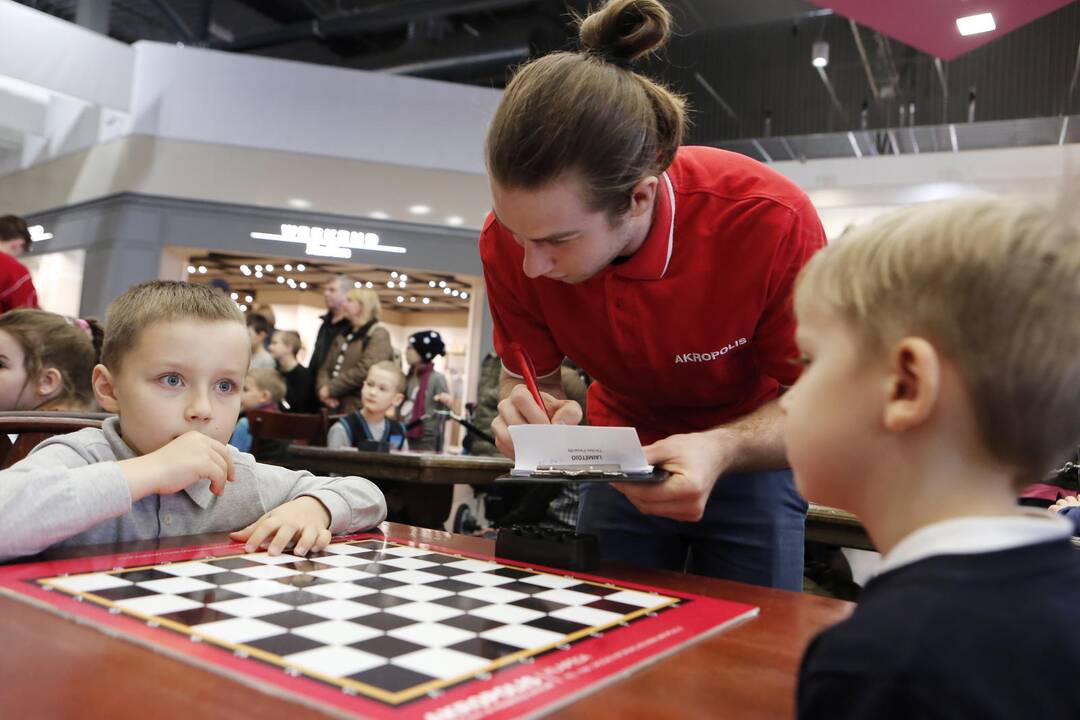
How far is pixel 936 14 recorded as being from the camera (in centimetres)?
477

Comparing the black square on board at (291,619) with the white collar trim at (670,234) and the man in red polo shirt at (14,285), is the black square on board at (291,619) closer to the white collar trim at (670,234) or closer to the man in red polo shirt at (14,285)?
the white collar trim at (670,234)

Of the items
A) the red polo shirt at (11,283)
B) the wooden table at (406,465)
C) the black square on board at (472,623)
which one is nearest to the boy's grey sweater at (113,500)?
the black square on board at (472,623)

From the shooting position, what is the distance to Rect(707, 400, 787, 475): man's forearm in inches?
53.1

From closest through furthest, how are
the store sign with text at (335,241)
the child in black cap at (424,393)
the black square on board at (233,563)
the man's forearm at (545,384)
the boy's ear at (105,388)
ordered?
the black square on board at (233,563)
the boy's ear at (105,388)
the man's forearm at (545,384)
the child in black cap at (424,393)
the store sign with text at (335,241)

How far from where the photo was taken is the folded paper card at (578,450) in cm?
120

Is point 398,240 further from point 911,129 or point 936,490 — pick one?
point 936,490

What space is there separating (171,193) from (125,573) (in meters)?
8.30

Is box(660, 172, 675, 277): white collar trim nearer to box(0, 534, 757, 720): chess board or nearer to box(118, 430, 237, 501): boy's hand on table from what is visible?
box(0, 534, 757, 720): chess board

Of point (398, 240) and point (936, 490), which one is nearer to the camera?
point (936, 490)

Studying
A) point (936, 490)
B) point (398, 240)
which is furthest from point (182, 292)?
point (398, 240)

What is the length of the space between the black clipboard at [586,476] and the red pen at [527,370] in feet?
0.76

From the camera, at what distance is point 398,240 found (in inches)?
349

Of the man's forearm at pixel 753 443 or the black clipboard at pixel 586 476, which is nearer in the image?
the black clipboard at pixel 586 476

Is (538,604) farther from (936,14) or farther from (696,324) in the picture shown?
(936,14)
